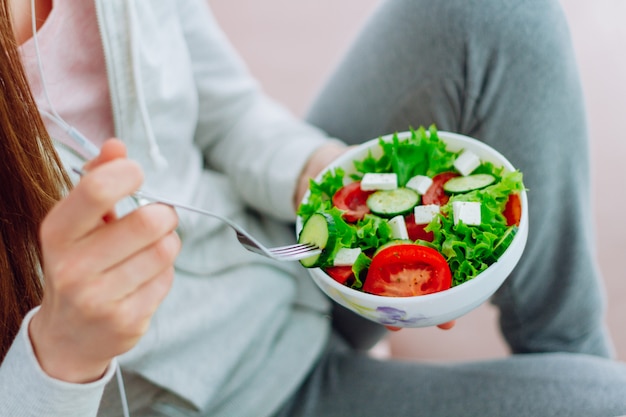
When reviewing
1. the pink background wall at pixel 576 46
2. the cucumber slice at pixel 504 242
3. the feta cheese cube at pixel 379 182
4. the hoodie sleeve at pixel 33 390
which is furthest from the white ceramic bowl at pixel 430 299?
the pink background wall at pixel 576 46

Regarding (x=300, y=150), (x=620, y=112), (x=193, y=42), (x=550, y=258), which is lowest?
(x=620, y=112)

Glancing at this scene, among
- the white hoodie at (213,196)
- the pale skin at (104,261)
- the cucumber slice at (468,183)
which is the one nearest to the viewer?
the pale skin at (104,261)

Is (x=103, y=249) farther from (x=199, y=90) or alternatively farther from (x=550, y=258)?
(x=550, y=258)

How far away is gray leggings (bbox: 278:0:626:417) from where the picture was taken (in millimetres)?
761

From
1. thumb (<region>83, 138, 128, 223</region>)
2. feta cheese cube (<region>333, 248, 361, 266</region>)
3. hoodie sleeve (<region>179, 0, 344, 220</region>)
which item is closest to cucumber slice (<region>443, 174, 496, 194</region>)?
feta cheese cube (<region>333, 248, 361, 266</region>)

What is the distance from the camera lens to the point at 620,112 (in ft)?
5.00

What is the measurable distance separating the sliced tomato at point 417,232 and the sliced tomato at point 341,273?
0.08 m

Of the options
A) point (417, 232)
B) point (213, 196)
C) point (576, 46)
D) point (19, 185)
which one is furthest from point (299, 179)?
point (576, 46)

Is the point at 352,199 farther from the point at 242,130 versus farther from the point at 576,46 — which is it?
the point at 576,46

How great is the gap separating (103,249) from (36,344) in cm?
15

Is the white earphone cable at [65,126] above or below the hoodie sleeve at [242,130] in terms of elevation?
above

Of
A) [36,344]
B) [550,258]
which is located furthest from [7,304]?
[550,258]

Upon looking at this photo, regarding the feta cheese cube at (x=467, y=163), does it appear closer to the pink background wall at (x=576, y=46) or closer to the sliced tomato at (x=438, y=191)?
the sliced tomato at (x=438, y=191)

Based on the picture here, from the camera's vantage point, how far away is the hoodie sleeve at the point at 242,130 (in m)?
0.88
